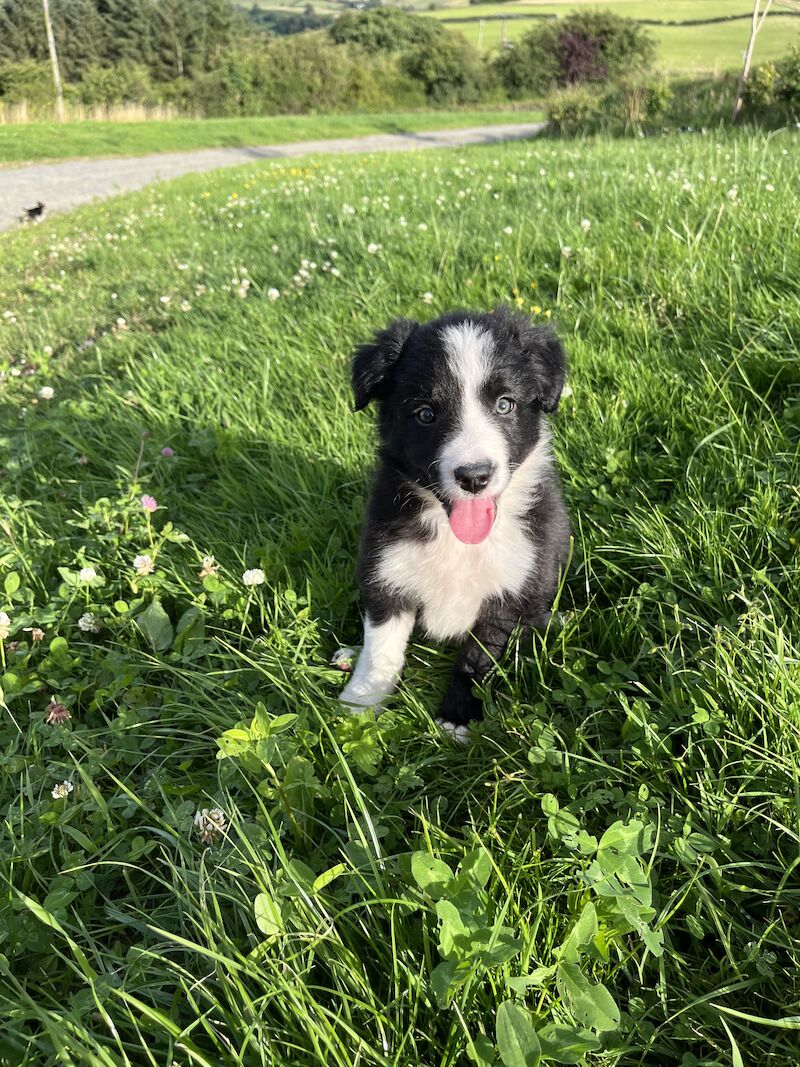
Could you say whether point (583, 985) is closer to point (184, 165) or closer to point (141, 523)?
point (141, 523)

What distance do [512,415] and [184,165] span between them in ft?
66.6

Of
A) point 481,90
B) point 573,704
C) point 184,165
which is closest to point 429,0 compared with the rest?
point 481,90

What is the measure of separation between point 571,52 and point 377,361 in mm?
44443

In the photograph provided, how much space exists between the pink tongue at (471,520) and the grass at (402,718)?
1.26 feet

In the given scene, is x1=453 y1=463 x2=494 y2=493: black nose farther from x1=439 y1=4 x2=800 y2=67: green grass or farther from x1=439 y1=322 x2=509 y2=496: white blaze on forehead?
x1=439 y1=4 x2=800 y2=67: green grass

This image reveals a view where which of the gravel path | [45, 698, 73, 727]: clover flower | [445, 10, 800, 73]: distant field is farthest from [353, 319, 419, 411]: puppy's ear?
the gravel path

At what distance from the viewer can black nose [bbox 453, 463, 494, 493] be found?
6.08 ft

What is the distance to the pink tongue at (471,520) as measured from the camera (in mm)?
2025

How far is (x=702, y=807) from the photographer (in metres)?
1.42

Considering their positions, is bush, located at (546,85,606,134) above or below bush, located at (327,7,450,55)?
below

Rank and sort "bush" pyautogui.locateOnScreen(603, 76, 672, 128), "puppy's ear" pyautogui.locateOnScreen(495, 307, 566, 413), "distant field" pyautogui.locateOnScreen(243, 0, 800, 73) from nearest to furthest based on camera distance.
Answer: "puppy's ear" pyautogui.locateOnScreen(495, 307, 566, 413) → "distant field" pyautogui.locateOnScreen(243, 0, 800, 73) → "bush" pyautogui.locateOnScreen(603, 76, 672, 128)

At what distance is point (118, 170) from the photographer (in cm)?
1723

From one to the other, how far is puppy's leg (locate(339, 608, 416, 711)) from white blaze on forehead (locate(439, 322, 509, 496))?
530 mm

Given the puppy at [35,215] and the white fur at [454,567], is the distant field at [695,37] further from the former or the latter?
the puppy at [35,215]
